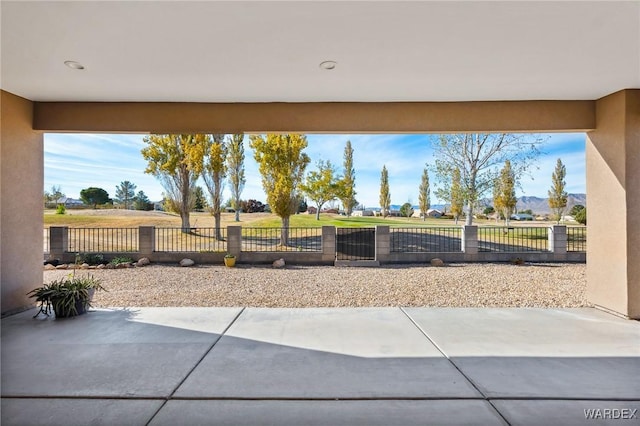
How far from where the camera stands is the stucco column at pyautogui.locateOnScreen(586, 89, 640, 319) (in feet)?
12.4

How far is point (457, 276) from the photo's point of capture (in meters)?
7.34

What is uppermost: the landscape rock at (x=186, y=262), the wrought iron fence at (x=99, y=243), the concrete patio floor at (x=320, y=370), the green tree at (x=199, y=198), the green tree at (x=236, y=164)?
the green tree at (x=236, y=164)

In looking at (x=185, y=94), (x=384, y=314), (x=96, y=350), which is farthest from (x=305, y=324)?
(x=185, y=94)

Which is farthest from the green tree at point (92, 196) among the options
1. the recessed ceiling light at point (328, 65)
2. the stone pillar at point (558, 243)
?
the stone pillar at point (558, 243)

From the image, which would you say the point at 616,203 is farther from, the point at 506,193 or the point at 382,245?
the point at 506,193

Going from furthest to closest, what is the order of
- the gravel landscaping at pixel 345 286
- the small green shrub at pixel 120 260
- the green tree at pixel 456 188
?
the green tree at pixel 456 188 → the small green shrub at pixel 120 260 → the gravel landscaping at pixel 345 286

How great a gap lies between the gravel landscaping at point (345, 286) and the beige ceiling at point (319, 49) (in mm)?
3160

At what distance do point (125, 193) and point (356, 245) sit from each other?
85.1 ft

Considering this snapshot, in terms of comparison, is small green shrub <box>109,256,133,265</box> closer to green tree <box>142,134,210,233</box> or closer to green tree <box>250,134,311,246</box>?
green tree <box>142,134,210,233</box>

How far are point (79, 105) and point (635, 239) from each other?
24.1 ft

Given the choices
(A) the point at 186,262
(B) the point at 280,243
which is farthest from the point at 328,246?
(A) the point at 186,262

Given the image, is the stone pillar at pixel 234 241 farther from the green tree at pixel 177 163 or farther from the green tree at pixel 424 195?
the green tree at pixel 424 195

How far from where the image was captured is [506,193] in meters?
17.0

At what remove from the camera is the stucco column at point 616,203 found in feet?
12.4
